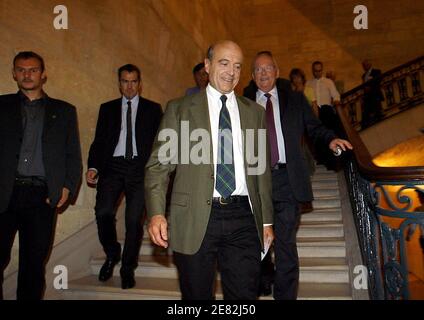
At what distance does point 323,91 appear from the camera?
639 cm

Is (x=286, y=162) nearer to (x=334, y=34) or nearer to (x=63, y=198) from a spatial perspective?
(x=63, y=198)

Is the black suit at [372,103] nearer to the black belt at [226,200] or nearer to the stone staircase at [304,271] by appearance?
the stone staircase at [304,271]

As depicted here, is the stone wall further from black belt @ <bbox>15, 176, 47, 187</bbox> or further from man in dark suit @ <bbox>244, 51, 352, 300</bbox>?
black belt @ <bbox>15, 176, 47, 187</bbox>

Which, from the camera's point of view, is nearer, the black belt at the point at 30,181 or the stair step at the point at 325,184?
the black belt at the point at 30,181

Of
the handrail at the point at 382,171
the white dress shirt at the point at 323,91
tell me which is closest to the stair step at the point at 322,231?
the handrail at the point at 382,171

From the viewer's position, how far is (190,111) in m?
1.93

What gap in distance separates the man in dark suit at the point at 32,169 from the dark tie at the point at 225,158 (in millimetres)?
1321

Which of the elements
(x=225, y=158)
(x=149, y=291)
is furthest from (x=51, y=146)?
(x=225, y=158)

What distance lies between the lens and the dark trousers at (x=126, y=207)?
318 centimetres

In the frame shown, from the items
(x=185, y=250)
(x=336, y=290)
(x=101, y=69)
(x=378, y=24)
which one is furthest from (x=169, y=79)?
(x=378, y=24)

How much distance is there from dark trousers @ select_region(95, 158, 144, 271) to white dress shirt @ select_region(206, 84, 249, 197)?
4.92ft

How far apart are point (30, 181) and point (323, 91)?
4965 mm

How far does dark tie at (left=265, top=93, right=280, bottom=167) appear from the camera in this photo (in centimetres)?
271
